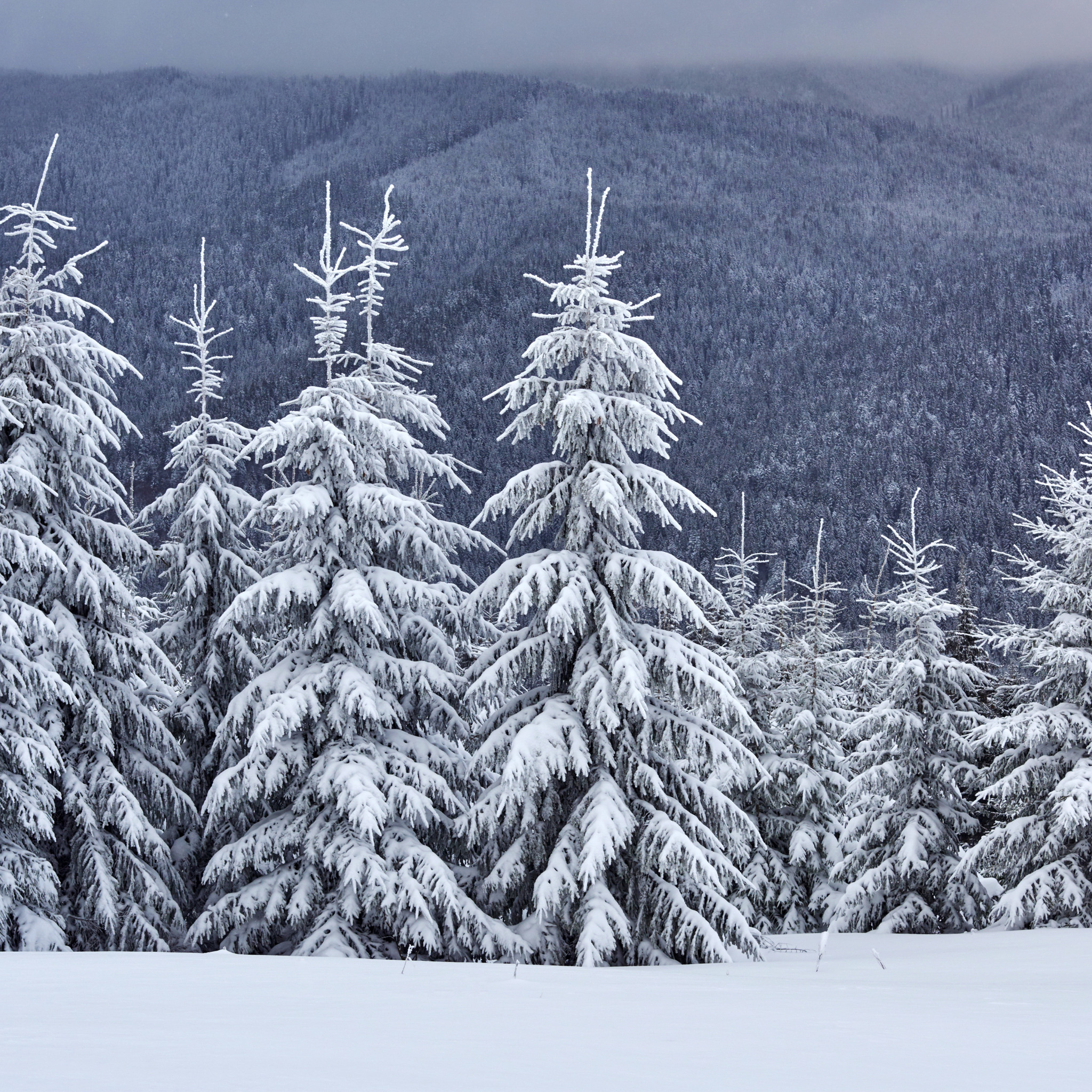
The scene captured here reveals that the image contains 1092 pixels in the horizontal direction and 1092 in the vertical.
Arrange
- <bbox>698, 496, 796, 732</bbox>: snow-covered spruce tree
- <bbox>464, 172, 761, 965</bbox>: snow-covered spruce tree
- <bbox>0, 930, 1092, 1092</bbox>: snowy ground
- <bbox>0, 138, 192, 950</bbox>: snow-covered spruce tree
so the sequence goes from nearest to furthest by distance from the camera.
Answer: <bbox>0, 930, 1092, 1092</bbox>: snowy ground → <bbox>464, 172, 761, 965</bbox>: snow-covered spruce tree → <bbox>0, 138, 192, 950</bbox>: snow-covered spruce tree → <bbox>698, 496, 796, 732</bbox>: snow-covered spruce tree

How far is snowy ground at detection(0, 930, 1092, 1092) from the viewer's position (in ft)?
17.5

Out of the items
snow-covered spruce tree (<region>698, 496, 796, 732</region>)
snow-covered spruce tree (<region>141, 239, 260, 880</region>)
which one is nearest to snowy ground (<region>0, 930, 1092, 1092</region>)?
snow-covered spruce tree (<region>141, 239, 260, 880</region>)

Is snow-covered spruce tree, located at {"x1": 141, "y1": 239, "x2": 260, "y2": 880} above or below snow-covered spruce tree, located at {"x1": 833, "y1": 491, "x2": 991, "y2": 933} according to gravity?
above

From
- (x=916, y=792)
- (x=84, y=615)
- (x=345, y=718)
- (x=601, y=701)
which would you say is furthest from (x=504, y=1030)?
(x=916, y=792)

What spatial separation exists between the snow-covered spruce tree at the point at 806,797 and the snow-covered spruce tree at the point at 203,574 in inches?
556

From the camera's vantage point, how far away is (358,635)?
16.6 metres

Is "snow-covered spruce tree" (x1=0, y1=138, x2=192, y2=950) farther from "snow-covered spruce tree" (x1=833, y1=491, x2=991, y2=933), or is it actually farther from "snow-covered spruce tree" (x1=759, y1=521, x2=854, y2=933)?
"snow-covered spruce tree" (x1=759, y1=521, x2=854, y2=933)

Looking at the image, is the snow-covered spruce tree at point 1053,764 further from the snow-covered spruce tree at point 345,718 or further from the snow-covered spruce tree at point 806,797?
the snow-covered spruce tree at point 345,718

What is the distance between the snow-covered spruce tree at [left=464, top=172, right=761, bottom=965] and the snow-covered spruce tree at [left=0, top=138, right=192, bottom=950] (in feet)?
17.3

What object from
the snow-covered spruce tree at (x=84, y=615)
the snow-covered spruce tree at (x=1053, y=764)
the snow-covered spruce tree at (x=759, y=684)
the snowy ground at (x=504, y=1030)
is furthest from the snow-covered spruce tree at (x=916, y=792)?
the snow-covered spruce tree at (x=84, y=615)

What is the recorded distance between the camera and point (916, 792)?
23.9 metres

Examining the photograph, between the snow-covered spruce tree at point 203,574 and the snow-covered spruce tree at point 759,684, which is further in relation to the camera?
the snow-covered spruce tree at point 759,684

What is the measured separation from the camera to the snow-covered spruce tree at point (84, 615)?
16359 millimetres

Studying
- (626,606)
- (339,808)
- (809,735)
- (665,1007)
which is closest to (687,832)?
(626,606)
